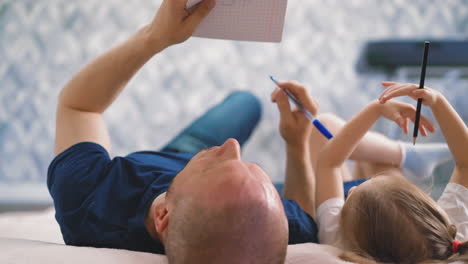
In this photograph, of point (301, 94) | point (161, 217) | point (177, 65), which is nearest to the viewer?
point (161, 217)

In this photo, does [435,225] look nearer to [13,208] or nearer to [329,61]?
[329,61]

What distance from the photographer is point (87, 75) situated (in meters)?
0.87

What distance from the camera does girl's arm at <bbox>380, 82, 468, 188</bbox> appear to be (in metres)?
0.82

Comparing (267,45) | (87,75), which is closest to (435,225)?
(87,75)

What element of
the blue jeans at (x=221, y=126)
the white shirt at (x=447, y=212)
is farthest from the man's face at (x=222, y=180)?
the blue jeans at (x=221, y=126)

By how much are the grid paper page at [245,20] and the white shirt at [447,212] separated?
343mm

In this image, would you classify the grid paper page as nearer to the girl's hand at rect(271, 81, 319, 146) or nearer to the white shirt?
the girl's hand at rect(271, 81, 319, 146)

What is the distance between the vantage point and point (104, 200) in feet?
2.59

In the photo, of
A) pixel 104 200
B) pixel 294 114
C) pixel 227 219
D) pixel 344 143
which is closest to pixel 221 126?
pixel 294 114

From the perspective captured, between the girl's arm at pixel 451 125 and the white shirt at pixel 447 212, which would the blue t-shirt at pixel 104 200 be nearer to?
the white shirt at pixel 447 212

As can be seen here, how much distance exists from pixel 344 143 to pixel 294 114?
0.61ft

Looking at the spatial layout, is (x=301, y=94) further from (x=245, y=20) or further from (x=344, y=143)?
(x=245, y=20)

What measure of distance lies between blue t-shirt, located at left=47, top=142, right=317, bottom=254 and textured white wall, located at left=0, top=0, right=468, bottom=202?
2.08ft

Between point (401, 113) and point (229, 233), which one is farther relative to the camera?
point (401, 113)
